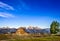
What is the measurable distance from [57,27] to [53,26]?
455 cm

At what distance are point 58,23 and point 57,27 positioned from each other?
5368mm

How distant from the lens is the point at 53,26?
16025 cm

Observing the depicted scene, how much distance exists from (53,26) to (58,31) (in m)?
7.10

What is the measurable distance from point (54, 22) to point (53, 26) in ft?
30.1

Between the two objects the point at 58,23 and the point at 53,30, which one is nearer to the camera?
the point at 53,30

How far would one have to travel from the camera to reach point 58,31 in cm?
15662

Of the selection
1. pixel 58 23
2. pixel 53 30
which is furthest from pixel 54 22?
pixel 53 30

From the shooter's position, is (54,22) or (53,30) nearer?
(53,30)

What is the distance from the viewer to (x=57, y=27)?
16200cm

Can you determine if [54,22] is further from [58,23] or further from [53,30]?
[53,30]

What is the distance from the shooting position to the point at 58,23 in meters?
166

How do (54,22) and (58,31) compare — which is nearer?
(58,31)

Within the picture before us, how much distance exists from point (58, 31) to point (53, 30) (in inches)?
197
